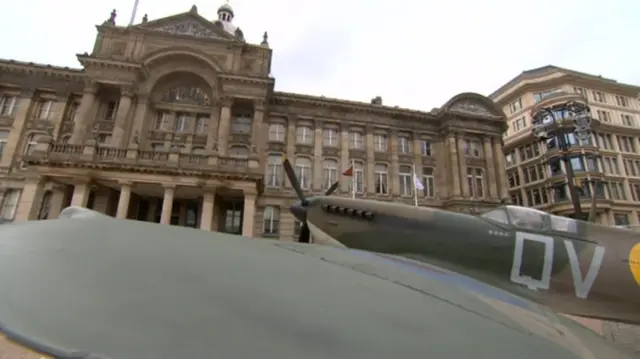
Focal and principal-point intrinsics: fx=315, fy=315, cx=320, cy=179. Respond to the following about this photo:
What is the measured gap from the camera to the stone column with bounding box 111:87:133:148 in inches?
918

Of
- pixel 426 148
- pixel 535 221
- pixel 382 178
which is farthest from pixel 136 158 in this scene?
pixel 426 148

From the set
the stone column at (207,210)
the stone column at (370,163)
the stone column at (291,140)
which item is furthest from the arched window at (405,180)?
the stone column at (207,210)

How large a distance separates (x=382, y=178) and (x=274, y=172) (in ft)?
32.8

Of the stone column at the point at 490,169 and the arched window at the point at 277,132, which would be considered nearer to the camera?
the arched window at the point at 277,132

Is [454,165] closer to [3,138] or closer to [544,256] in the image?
[544,256]

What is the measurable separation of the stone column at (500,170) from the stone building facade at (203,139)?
0.11 metres

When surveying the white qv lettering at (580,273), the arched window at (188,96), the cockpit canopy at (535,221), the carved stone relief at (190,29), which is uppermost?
the carved stone relief at (190,29)

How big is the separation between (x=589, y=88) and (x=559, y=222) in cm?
5527

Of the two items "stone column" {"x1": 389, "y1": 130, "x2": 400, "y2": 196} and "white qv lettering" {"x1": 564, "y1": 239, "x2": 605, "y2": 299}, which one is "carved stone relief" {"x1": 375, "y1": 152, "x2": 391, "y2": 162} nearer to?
"stone column" {"x1": 389, "y1": 130, "x2": 400, "y2": 196}

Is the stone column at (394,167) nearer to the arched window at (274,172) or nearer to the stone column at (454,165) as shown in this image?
the stone column at (454,165)

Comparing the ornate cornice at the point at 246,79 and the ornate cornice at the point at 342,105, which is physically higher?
the ornate cornice at the point at 246,79

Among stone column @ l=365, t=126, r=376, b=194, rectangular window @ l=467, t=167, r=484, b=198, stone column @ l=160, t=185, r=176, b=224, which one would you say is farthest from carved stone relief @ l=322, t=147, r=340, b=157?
stone column @ l=160, t=185, r=176, b=224

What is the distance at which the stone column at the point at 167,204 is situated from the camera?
781 inches

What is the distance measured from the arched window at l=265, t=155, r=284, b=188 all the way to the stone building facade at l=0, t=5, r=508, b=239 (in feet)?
0.28
